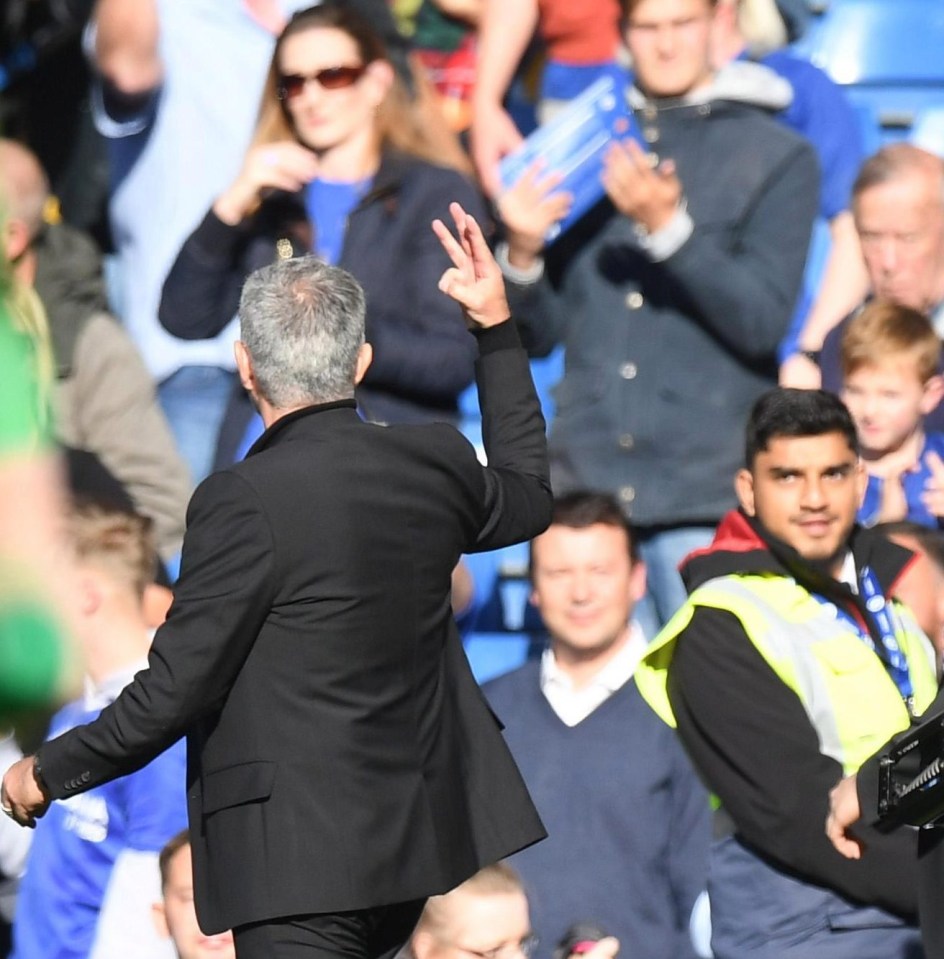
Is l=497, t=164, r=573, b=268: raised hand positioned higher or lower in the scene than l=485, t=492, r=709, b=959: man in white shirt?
higher

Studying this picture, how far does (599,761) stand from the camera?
495cm

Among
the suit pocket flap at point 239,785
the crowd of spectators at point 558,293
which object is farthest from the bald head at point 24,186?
the suit pocket flap at point 239,785

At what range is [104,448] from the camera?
5730 millimetres

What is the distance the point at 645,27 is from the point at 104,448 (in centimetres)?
178

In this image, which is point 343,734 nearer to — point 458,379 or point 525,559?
point 458,379

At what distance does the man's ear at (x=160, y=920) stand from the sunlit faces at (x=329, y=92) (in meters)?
2.02

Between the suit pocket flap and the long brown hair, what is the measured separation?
2533 millimetres

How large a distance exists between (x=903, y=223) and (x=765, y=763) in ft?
6.19

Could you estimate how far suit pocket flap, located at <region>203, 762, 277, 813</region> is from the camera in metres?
3.37

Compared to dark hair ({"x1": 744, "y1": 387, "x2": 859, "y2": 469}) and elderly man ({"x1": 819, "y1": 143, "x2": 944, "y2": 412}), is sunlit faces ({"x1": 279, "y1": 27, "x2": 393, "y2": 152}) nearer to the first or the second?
elderly man ({"x1": 819, "y1": 143, "x2": 944, "y2": 412})

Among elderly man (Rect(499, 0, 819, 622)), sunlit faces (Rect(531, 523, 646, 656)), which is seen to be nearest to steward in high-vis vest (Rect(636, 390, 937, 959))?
sunlit faces (Rect(531, 523, 646, 656))

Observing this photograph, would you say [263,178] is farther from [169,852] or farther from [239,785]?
[239,785]

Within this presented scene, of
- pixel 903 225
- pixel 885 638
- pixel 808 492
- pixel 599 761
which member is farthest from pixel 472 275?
pixel 903 225

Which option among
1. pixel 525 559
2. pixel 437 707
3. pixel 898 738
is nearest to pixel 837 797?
pixel 898 738
